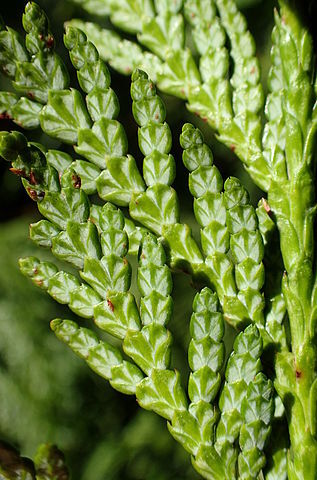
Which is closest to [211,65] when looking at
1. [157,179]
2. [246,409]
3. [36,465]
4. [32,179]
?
[157,179]

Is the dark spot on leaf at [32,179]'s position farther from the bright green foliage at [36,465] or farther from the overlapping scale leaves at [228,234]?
the bright green foliage at [36,465]

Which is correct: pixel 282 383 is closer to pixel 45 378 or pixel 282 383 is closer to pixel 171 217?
pixel 171 217

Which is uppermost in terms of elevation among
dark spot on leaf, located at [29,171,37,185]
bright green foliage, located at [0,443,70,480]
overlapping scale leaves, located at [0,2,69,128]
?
overlapping scale leaves, located at [0,2,69,128]

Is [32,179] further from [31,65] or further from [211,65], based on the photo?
[211,65]

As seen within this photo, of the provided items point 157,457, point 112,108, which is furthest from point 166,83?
point 157,457

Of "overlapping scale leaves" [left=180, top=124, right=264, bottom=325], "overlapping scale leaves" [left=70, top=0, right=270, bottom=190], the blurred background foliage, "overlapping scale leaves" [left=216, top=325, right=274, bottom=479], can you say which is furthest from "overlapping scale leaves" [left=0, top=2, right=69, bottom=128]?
the blurred background foliage

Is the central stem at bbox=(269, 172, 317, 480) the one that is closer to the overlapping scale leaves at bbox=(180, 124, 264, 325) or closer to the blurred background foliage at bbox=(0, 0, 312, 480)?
the overlapping scale leaves at bbox=(180, 124, 264, 325)
